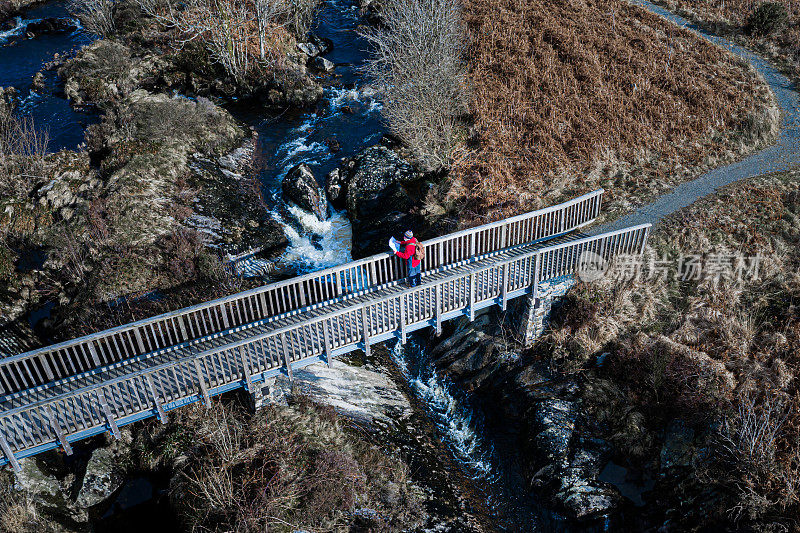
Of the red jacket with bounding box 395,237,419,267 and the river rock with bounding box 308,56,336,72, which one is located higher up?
the river rock with bounding box 308,56,336,72

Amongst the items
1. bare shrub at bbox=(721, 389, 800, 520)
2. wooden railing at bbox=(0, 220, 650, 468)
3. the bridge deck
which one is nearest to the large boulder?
the bridge deck

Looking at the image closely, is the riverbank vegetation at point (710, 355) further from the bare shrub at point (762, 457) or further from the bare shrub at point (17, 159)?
the bare shrub at point (17, 159)

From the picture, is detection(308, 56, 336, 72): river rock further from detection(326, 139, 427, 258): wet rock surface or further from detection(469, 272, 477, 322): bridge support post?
detection(469, 272, 477, 322): bridge support post

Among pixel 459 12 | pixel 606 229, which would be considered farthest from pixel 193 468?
pixel 459 12

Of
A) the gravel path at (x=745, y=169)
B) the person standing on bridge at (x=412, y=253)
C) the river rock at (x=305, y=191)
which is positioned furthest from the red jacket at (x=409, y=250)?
the river rock at (x=305, y=191)

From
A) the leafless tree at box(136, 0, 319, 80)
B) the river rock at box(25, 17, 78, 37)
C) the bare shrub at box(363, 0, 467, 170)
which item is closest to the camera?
the bare shrub at box(363, 0, 467, 170)

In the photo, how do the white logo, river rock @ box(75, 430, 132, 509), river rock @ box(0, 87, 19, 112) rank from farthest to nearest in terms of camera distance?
river rock @ box(0, 87, 19, 112) → the white logo → river rock @ box(75, 430, 132, 509)
